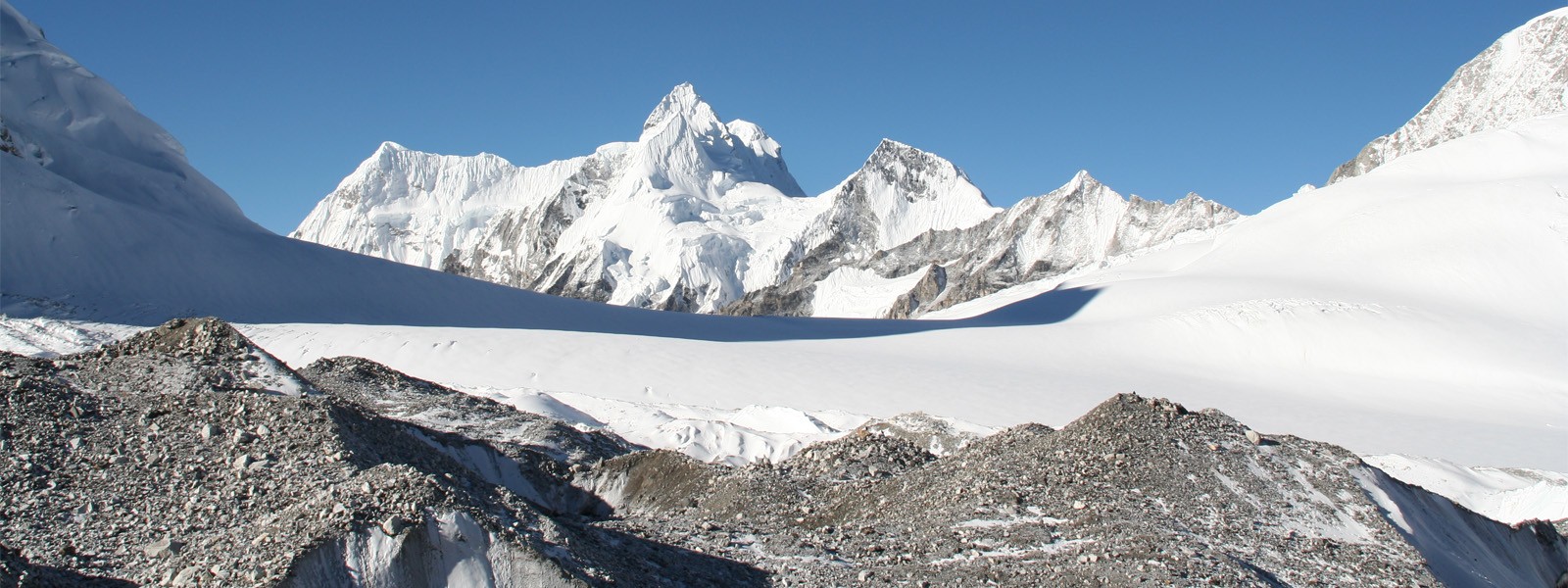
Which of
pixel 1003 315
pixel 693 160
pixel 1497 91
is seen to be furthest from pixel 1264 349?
pixel 693 160

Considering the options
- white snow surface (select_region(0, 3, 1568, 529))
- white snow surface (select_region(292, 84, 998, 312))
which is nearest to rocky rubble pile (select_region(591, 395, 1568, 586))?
white snow surface (select_region(0, 3, 1568, 529))

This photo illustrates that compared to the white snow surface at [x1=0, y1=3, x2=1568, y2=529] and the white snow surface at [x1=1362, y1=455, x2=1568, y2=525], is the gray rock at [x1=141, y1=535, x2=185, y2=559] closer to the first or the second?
the white snow surface at [x1=1362, y1=455, x2=1568, y2=525]

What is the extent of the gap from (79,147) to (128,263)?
8937 millimetres

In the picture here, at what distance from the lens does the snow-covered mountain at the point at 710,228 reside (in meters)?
112

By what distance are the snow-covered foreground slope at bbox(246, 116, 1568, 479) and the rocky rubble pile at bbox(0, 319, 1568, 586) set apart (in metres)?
11.2

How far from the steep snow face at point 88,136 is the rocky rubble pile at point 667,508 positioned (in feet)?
100

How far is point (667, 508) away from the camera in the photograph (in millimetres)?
11383

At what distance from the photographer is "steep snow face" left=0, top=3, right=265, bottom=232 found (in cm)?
3809

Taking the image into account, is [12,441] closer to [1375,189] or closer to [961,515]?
[961,515]

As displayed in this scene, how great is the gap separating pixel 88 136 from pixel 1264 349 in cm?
4063

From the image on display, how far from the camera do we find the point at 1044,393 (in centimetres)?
2489

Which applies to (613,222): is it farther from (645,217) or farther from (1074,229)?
(1074,229)

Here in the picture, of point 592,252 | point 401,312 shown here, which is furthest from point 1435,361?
point 592,252

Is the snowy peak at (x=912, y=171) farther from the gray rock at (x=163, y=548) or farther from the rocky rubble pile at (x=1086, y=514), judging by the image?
the gray rock at (x=163, y=548)
